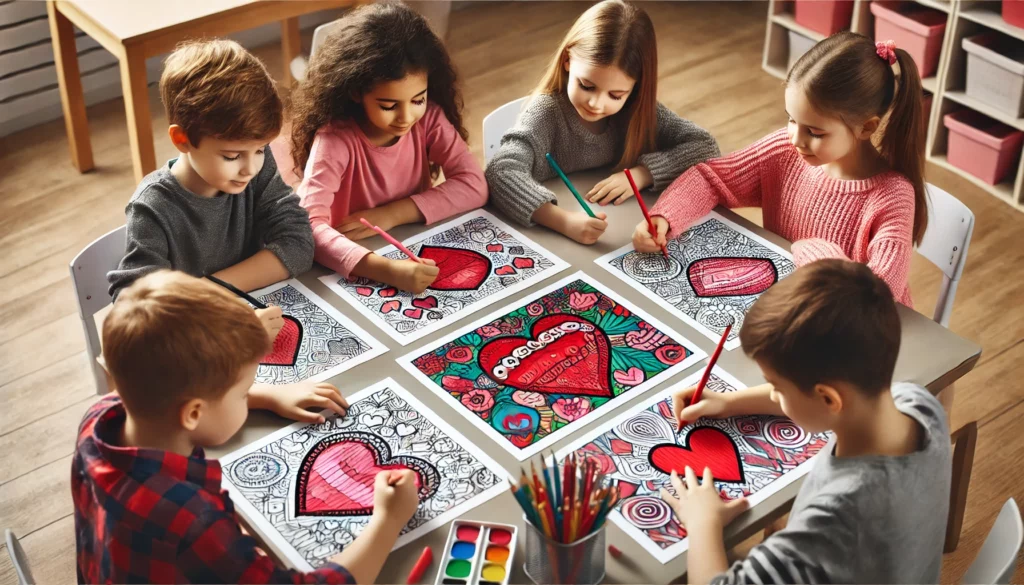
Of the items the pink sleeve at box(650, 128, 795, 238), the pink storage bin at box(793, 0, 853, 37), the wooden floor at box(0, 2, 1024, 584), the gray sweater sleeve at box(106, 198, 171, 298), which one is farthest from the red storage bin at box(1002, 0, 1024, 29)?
the gray sweater sleeve at box(106, 198, 171, 298)

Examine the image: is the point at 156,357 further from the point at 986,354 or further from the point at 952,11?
the point at 952,11

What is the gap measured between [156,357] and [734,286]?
0.99 m

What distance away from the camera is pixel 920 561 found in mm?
1326

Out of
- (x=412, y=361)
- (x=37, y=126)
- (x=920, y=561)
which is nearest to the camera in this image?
(x=920, y=561)

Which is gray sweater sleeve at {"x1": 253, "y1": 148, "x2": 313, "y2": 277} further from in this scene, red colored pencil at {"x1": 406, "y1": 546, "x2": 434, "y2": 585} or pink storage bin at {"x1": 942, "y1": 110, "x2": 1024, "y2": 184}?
pink storage bin at {"x1": 942, "y1": 110, "x2": 1024, "y2": 184}

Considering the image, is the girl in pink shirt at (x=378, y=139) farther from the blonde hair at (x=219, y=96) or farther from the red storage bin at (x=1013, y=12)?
the red storage bin at (x=1013, y=12)

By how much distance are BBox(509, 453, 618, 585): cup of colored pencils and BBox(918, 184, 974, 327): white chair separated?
1.11 meters

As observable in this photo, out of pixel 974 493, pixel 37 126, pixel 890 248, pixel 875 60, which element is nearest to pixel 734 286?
pixel 890 248

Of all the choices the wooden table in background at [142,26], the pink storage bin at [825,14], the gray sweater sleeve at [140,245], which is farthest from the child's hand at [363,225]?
the pink storage bin at [825,14]

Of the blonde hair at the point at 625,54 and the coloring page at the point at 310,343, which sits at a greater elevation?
the blonde hair at the point at 625,54

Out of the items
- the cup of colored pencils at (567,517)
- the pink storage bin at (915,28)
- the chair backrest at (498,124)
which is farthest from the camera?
the pink storage bin at (915,28)

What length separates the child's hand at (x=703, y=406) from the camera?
58.6 inches

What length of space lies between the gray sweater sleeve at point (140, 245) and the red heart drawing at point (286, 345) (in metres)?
0.24

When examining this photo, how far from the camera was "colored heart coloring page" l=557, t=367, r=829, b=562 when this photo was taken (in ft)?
4.44
